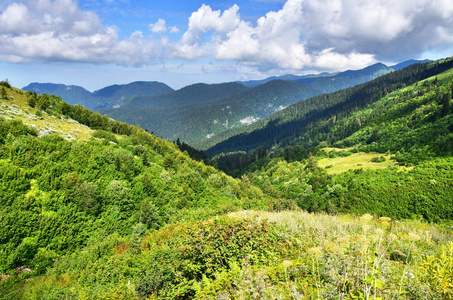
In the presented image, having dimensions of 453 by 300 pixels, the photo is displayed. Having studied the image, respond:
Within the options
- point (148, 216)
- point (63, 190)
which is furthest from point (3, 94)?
point (148, 216)

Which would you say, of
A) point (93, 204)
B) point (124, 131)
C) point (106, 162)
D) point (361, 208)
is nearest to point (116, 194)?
point (93, 204)

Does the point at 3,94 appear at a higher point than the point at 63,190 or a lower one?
higher

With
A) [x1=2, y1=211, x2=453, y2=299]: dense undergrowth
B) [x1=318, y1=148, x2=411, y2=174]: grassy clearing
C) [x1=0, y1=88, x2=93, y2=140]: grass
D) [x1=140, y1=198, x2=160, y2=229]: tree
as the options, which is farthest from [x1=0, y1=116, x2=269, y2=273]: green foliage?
[x1=318, y1=148, x2=411, y2=174]: grassy clearing

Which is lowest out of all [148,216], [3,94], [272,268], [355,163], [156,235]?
[355,163]

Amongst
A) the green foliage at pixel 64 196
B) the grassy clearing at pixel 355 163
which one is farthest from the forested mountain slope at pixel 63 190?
the grassy clearing at pixel 355 163

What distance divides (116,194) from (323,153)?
129010 mm

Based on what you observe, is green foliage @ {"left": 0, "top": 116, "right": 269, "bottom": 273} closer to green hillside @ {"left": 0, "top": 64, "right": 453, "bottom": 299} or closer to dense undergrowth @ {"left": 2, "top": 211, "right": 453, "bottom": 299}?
green hillside @ {"left": 0, "top": 64, "right": 453, "bottom": 299}

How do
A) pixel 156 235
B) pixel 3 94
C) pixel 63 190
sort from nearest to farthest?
pixel 156 235 < pixel 63 190 < pixel 3 94

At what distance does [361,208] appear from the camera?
210 ft

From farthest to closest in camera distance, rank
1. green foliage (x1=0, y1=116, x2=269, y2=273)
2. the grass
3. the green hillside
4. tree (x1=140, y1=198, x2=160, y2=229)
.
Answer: the grass, tree (x1=140, y1=198, x2=160, y2=229), green foliage (x1=0, y1=116, x2=269, y2=273), the green hillside

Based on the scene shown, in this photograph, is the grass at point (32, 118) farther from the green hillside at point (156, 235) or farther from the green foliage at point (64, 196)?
the green foliage at point (64, 196)

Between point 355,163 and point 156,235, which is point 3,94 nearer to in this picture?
point 156,235

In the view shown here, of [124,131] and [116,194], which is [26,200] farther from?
[124,131]

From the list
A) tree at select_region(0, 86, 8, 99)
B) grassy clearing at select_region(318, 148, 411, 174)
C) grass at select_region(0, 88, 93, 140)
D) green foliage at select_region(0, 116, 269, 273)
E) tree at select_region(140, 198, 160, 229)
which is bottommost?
grassy clearing at select_region(318, 148, 411, 174)
